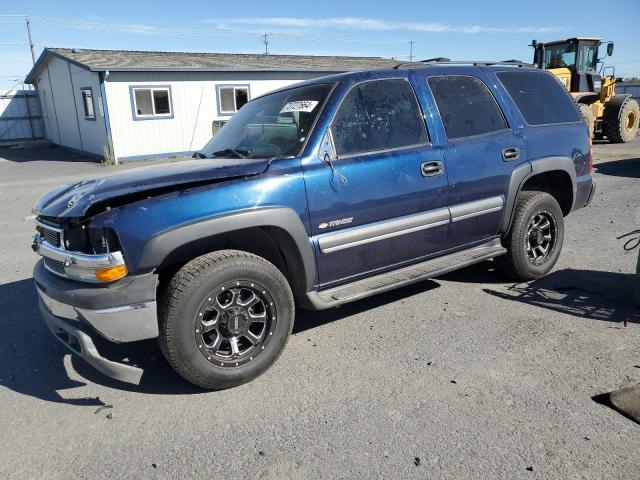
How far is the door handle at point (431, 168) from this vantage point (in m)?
3.83

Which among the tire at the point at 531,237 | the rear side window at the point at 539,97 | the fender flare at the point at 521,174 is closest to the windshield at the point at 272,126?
the fender flare at the point at 521,174

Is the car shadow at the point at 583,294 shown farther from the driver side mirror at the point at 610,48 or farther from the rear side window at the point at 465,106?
the driver side mirror at the point at 610,48

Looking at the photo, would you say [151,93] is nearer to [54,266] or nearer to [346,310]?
[346,310]

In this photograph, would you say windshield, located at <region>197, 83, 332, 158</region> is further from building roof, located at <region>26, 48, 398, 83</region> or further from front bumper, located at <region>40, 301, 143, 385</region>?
building roof, located at <region>26, 48, 398, 83</region>

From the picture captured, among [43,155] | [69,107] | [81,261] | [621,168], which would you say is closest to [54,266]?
[81,261]

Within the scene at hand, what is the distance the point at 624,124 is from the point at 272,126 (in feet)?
58.2

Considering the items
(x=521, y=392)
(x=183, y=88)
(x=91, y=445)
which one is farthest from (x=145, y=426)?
(x=183, y=88)

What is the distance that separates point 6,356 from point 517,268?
4.29 metres

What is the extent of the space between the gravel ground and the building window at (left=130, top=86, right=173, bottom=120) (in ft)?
49.3

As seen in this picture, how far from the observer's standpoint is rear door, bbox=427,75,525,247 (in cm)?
406

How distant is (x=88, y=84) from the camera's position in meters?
18.7

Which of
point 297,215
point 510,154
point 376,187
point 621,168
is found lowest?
point 621,168

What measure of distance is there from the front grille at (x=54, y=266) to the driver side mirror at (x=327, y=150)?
180cm

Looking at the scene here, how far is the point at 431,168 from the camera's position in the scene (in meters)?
3.86
